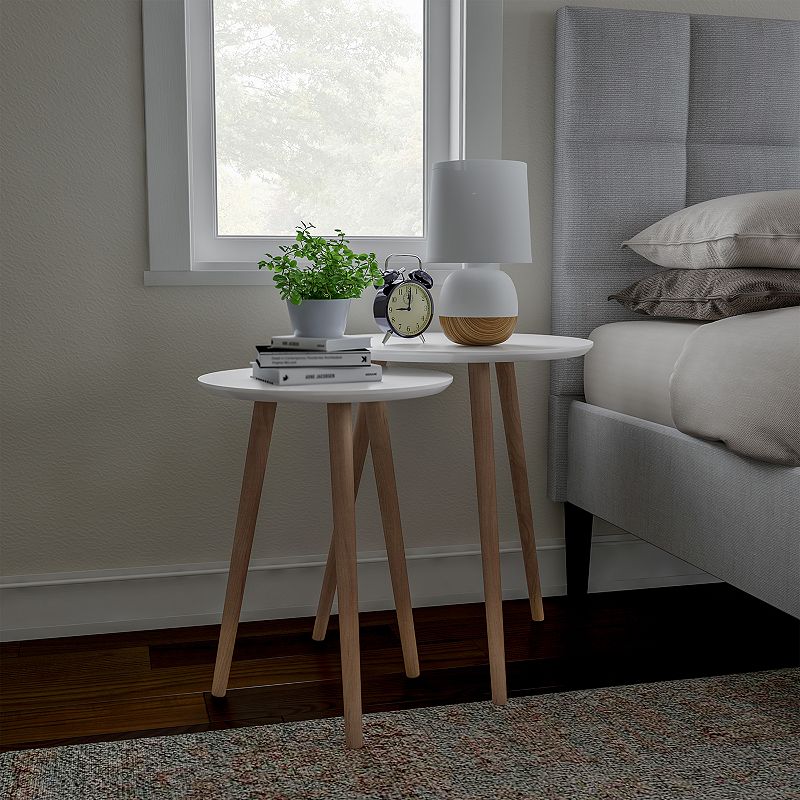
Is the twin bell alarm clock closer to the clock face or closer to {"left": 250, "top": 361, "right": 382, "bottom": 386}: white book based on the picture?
the clock face

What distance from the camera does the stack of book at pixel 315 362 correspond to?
1.63 meters

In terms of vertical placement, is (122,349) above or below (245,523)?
above

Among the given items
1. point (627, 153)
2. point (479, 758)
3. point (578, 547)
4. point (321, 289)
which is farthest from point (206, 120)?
point (479, 758)

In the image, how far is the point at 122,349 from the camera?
2111 millimetres

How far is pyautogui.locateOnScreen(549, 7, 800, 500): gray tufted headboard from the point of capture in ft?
7.32

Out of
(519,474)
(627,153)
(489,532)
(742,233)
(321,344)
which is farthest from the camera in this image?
(627,153)

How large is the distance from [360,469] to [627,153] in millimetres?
1011

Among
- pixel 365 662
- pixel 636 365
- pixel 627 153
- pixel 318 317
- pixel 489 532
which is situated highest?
pixel 627 153

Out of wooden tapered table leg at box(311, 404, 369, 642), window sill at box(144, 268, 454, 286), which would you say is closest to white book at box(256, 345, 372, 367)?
wooden tapered table leg at box(311, 404, 369, 642)

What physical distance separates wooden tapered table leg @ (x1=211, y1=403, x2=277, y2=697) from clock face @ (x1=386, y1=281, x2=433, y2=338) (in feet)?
1.12

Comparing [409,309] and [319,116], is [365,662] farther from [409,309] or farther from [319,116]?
[319,116]

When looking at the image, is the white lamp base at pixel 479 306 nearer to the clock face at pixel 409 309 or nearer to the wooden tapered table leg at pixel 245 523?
the clock face at pixel 409 309

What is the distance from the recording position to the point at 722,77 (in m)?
2.31

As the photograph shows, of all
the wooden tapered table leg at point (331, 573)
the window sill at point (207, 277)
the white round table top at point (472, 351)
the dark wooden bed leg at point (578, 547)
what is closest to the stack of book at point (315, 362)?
the white round table top at point (472, 351)
